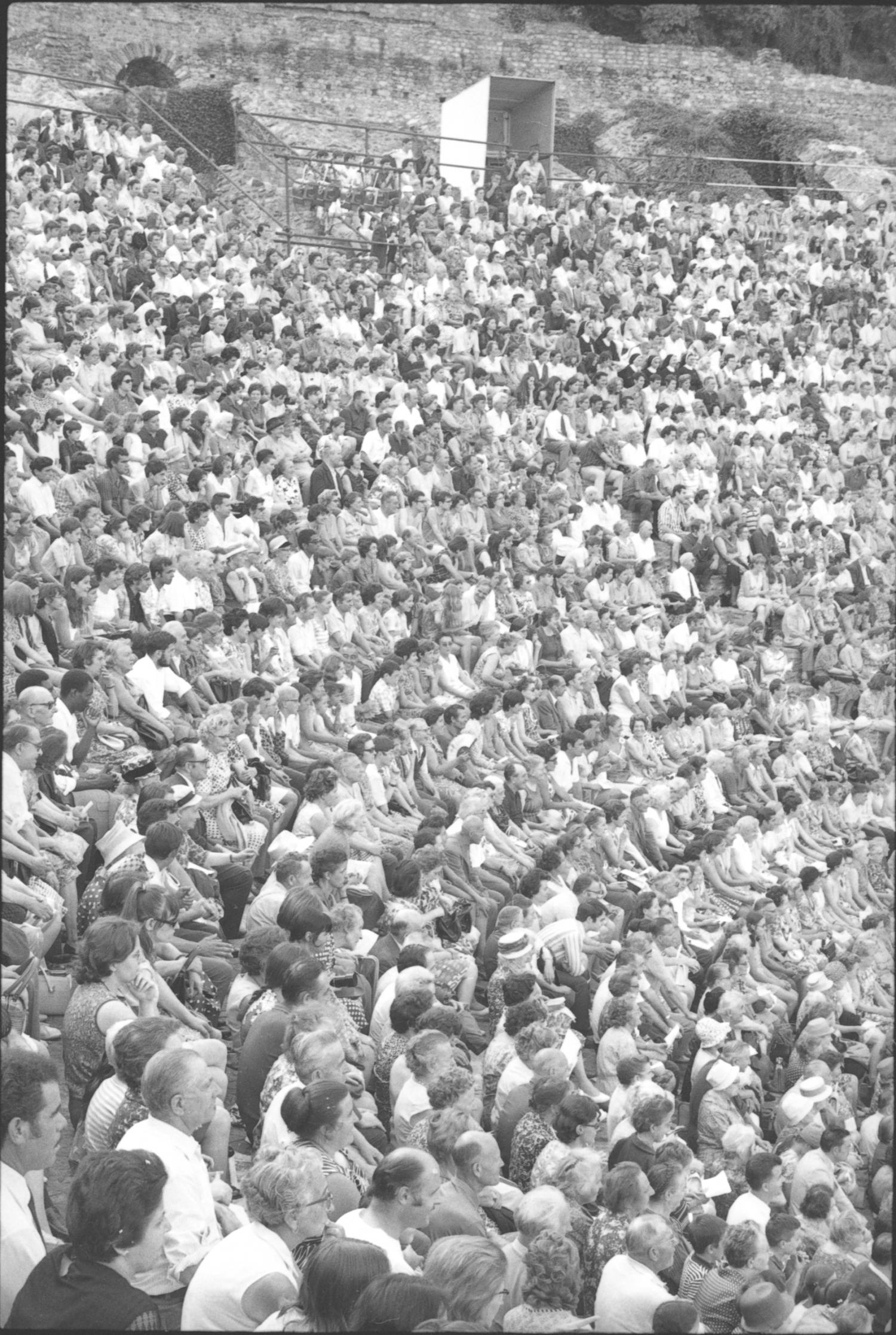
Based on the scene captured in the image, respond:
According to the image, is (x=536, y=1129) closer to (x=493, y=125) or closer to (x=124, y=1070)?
(x=124, y=1070)

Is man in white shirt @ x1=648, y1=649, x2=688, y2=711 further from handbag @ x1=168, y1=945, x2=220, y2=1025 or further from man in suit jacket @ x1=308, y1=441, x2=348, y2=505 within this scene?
handbag @ x1=168, y1=945, x2=220, y2=1025

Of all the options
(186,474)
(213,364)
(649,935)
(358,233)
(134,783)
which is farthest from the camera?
(358,233)

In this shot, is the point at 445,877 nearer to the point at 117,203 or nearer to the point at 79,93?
the point at 117,203

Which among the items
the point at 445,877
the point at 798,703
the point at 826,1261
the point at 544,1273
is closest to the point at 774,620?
the point at 798,703

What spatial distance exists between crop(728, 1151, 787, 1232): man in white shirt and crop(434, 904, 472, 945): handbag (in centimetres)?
230

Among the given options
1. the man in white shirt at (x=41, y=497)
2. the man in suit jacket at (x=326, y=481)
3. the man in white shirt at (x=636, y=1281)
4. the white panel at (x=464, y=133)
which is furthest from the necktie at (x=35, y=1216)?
the white panel at (x=464, y=133)

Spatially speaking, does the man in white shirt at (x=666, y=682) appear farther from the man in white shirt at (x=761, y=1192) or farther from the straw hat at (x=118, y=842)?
the man in white shirt at (x=761, y=1192)

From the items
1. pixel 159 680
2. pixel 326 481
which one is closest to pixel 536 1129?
pixel 159 680

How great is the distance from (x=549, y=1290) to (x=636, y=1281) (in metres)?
0.54

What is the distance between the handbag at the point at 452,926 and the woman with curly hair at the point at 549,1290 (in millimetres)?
3765

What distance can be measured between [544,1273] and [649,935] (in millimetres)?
3894

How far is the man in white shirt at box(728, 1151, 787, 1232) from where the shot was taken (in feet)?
18.7

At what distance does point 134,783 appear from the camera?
7.29 meters

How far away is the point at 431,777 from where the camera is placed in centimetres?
991
